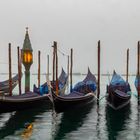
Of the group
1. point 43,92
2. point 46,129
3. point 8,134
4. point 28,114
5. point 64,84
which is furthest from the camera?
point 64,84

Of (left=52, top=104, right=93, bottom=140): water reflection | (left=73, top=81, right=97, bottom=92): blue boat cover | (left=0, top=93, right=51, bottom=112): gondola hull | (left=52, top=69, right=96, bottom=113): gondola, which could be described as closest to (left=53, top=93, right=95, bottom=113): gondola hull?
(left=52, top=69, right=96, bottom=113): gondola

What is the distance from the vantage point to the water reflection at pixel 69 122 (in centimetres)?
1497

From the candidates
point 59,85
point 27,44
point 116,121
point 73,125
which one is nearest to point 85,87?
point 59,85

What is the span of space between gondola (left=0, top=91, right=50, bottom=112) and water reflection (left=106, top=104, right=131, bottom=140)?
14.0ft

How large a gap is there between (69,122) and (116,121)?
2.52 metres

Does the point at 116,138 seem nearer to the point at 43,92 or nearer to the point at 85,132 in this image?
the point at 85,132

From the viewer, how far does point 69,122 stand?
17.5 meters

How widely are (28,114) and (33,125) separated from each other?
132 inches

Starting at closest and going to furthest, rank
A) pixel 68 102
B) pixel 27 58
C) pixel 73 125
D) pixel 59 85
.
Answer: pixel 73 125 < pixel 68 102 < pixel 27 58 < pixel 59 85

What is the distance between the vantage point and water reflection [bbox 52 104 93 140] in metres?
15.0

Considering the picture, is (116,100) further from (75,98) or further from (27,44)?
(27,44)

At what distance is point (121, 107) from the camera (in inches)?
858

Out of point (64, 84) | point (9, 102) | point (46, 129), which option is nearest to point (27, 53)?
point (64, 84)

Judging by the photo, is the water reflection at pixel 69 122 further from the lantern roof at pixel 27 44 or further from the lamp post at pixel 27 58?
the lantern roof at pixel 27 44
